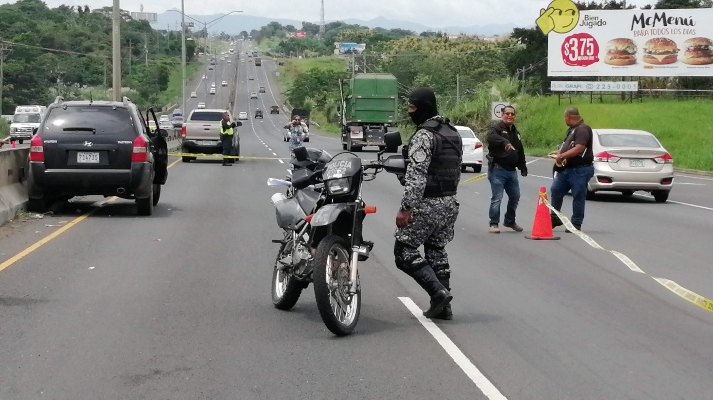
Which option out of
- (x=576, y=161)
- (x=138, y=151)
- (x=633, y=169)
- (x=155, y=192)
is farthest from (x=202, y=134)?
(x=576, y=161)

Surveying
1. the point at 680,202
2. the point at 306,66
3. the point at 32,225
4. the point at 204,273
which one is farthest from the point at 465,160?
the point at 306,66

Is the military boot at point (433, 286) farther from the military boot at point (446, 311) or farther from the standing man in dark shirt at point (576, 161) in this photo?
the standing man in dark shirt at point (576, 161)

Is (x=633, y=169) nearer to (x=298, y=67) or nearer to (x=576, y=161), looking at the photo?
(x=576, y=161)

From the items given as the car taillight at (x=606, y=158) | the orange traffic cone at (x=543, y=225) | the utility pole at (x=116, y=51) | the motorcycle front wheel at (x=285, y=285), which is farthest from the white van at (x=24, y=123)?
the motorcycle front wheel at (x=285, y=285)

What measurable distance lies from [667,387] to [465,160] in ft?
78.2

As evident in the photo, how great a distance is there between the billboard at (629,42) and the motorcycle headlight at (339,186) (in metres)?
46.3

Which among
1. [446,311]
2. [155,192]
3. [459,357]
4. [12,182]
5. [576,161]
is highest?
[576,161]

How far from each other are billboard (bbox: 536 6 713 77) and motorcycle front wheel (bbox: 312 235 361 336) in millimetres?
46346

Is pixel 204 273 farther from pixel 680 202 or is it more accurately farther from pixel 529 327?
pixel 680 202

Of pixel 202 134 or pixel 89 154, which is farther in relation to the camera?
pixel 202 134

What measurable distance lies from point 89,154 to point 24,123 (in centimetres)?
4052

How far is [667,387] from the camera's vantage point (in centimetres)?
665

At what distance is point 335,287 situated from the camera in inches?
307

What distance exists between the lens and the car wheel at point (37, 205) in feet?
53.6
